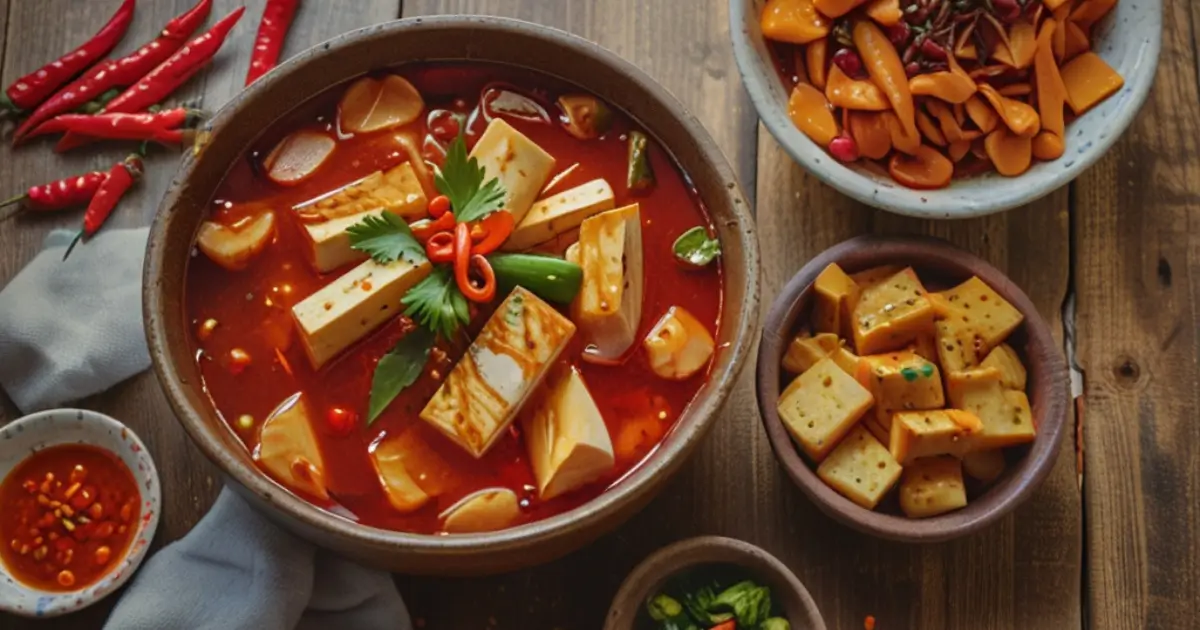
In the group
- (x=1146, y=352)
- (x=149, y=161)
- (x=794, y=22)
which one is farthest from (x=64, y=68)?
(x=1146, y=352)

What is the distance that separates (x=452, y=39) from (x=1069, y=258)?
134 centimetres

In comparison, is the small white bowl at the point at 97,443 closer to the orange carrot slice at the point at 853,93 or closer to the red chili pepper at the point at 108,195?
the red chili pepper at the point at 108,195

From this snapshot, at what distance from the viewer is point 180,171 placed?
219cm

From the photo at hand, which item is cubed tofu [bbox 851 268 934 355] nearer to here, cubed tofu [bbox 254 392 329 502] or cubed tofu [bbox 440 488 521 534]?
cubed tofu [bbox 440 488 521 534]

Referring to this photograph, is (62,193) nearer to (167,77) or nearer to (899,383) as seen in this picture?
(167,77)

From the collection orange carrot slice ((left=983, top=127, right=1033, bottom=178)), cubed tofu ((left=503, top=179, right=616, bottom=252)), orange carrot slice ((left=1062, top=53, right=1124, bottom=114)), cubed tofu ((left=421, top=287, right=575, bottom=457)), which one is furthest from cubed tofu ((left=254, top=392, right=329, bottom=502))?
orange carrot slice ((left=1062, top=53, right=1124, bottom=114))

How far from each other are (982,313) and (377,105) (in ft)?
3.84

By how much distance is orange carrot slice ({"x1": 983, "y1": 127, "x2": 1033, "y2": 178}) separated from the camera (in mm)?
2570

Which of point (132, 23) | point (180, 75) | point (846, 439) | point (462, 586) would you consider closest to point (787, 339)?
point (846, 439)

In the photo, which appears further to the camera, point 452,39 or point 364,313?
point 452,39

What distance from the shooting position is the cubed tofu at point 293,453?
7.04 feet

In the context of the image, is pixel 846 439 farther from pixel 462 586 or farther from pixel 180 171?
pixel 180 171

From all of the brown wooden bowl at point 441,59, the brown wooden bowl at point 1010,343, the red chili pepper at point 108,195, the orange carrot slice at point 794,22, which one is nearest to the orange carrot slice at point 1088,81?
the brown wooden bowl at point 1010,343

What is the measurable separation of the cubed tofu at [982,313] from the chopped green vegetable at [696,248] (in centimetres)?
46
